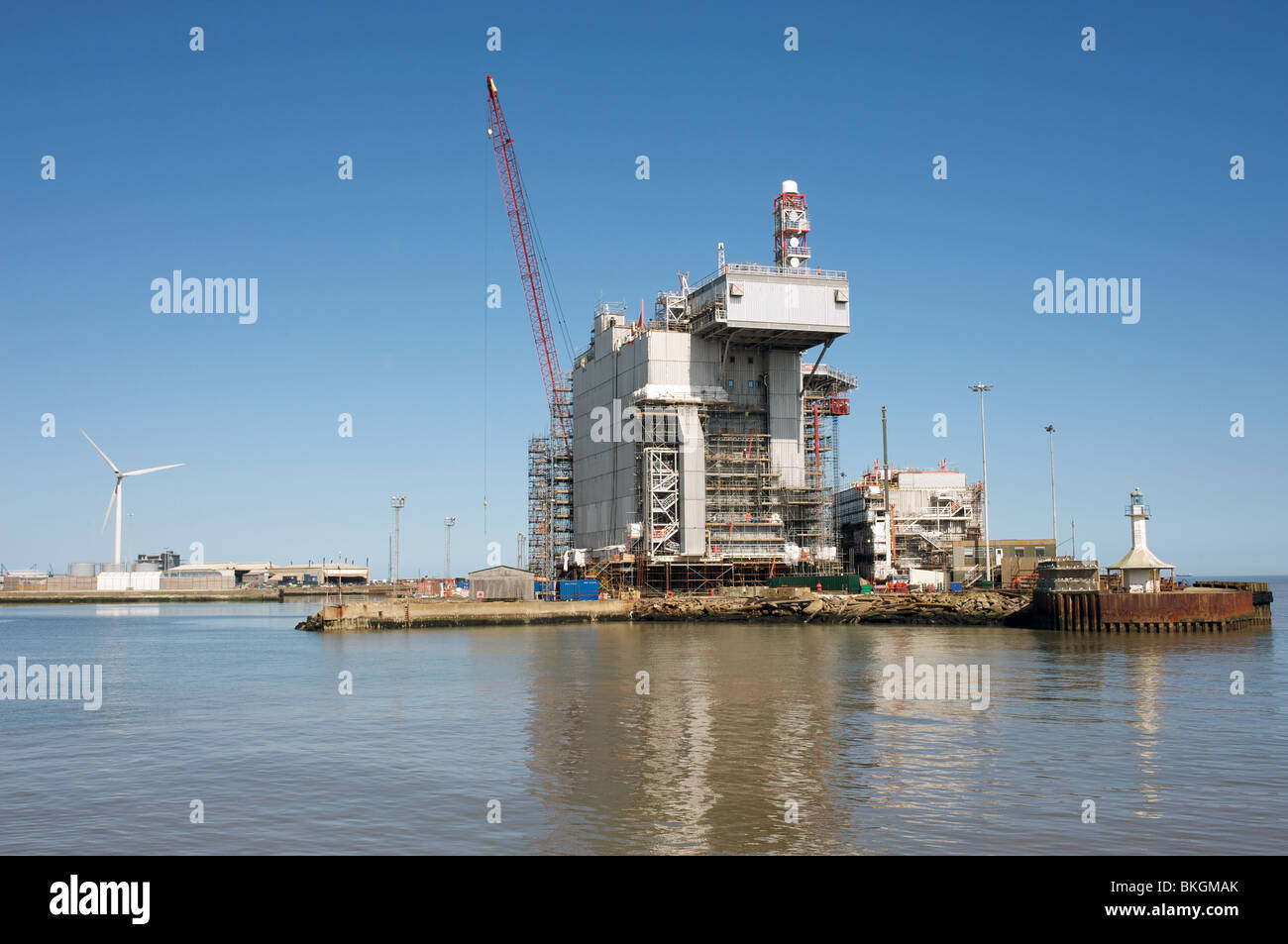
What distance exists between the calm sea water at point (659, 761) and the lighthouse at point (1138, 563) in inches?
861

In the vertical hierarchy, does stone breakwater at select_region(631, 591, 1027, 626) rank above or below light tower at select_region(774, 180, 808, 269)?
below

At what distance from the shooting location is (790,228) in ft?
400

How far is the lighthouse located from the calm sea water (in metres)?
21.9

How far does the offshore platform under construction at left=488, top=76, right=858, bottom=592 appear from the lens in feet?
373

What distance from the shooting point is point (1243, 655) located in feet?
204

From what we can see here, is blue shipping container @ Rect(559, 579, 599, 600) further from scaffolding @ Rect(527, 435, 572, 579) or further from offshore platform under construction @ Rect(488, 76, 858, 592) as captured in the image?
scaffolding @ Rect(527, 435, 572, 579)

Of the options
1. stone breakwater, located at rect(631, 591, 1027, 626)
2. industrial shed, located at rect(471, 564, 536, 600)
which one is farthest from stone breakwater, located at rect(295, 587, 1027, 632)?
industrial shed, located at rect(471, 564, 536, 600)

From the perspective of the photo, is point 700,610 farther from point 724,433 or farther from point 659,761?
point 659,761

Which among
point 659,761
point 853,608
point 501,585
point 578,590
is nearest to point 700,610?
point 853,608
